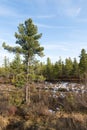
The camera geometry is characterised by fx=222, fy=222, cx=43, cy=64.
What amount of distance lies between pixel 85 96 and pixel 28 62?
340 inches

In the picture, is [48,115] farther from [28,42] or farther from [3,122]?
[28,42]

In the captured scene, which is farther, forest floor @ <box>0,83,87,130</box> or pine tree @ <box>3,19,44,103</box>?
pine tree @ <box>3,19,44,103</box>

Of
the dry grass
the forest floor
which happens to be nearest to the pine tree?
the forest floor

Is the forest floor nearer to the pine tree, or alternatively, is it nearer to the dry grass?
the dry grass

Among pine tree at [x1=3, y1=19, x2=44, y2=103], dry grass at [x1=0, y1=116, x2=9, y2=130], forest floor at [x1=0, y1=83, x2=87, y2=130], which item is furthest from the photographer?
pine tree at [x1=3, y1=19, x2=44, y2=103]

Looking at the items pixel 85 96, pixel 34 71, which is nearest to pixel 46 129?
pixel 85 96

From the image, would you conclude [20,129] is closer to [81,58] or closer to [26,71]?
[26,71]

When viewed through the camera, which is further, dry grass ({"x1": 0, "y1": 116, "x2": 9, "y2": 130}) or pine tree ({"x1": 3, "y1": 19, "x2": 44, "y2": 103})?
pine tree ({"x1": 3, "y1": 19, "x2": 44, "y2": 103})

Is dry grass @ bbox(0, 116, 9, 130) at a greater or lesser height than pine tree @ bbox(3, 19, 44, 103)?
lesser

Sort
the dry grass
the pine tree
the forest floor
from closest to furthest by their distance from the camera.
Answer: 1. the forest floor
2. the dry grass
3. the pine tree

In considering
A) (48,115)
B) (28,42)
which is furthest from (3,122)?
(28,42)

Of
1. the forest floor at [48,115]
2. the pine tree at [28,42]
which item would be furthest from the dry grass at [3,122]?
the pine tree at [28,42]

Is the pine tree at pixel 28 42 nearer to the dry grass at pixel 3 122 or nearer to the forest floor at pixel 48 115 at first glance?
the forest floor at pixel 48 115

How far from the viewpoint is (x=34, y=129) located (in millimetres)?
14508
